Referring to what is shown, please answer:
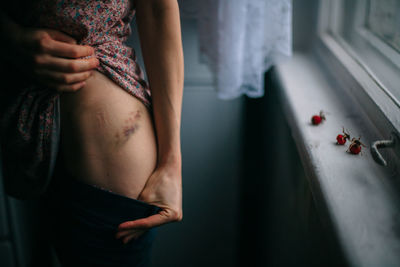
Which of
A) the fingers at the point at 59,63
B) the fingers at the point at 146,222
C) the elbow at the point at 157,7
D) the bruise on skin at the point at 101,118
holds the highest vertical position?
the elbow at the point at 157,7

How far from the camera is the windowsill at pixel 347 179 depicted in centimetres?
45

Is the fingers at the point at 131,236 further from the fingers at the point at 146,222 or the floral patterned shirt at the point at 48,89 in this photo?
the floral patterned shirt at the point at 48,89

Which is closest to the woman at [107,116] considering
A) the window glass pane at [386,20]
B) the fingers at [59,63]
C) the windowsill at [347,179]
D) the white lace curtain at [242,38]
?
the fingers at [59,63]

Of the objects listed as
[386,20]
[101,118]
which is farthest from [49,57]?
[386,20]

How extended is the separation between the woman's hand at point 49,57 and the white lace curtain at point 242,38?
52 cm

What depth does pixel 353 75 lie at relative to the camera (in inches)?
31.9

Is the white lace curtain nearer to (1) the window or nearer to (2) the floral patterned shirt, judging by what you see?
(1) the window

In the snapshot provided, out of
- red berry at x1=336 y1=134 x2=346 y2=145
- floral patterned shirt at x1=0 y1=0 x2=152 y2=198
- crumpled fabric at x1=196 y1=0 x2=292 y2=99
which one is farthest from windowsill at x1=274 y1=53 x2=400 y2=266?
floral patterned shirt at x1=0 y1=0 x2=152 y2=198

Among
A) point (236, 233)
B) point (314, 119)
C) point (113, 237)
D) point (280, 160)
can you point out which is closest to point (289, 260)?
point (280, 160)

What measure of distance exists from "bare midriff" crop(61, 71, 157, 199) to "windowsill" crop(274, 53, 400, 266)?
334 millimetres

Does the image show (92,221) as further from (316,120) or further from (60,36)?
(316,120)

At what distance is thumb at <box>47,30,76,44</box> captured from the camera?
0.57m

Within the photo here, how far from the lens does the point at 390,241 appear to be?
45 cm

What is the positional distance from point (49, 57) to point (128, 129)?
7.0 inches
